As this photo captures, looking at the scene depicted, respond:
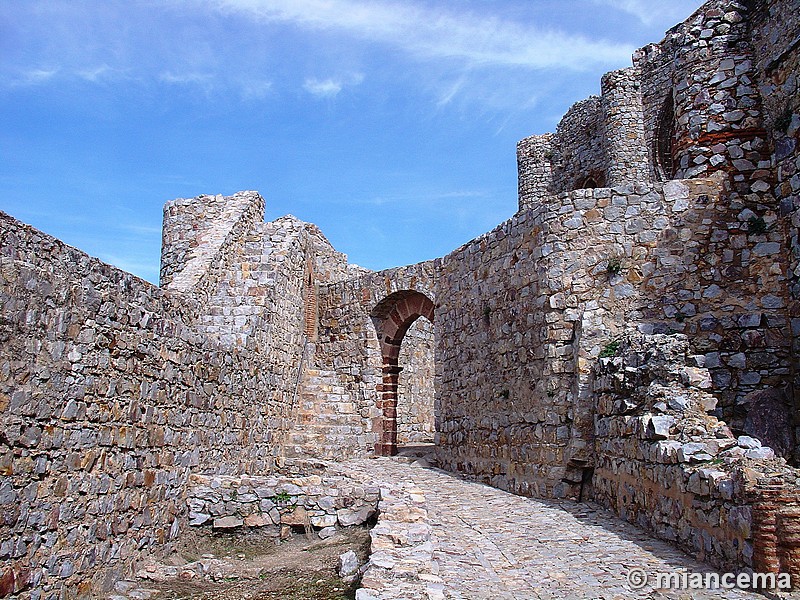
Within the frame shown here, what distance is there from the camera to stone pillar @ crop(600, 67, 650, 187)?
1739 cm

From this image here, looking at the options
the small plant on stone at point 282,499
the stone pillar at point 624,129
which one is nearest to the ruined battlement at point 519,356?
the small plant on stone at point 282,499

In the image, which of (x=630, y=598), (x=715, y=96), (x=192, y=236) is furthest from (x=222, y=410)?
(x=715, y=96)

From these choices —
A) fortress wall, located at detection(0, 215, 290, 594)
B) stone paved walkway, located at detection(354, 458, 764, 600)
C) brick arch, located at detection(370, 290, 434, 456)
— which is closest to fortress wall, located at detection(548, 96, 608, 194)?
brick arch, located at detection(370, 290, 434, 456)

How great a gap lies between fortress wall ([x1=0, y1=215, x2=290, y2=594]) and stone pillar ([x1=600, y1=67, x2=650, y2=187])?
38.8 feet

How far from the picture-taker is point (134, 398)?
7.24 meters

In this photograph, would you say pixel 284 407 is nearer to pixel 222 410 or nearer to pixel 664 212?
pixel 222 410

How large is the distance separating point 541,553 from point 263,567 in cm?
300

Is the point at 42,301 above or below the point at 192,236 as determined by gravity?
below

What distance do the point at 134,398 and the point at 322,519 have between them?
2.65 m

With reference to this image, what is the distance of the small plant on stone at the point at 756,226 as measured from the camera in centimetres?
899

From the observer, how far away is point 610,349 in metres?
8.48

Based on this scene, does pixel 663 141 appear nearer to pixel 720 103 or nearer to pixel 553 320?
pixel 720 103

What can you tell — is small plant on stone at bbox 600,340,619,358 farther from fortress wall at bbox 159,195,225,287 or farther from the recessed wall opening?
the recessed wall opening

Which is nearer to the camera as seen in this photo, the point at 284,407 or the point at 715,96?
the point at 715,96
